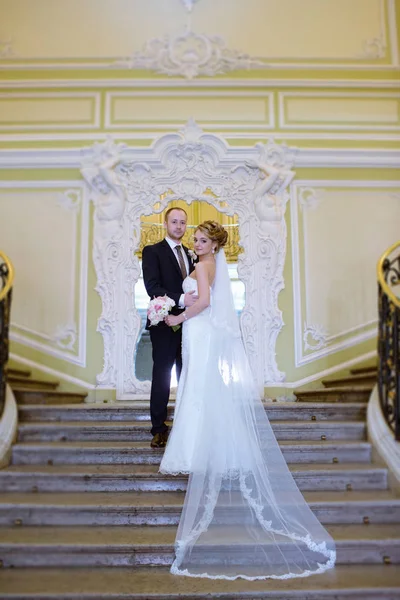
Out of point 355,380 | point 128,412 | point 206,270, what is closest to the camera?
point 206,270

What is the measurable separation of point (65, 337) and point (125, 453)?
2.48m

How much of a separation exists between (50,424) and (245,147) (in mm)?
3692

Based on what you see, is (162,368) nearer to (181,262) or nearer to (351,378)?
(181,262)

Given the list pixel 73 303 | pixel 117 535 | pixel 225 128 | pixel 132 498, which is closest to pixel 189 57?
pixel 225 128

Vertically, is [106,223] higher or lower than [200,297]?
higher

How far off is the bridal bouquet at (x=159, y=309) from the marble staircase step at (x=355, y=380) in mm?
2248

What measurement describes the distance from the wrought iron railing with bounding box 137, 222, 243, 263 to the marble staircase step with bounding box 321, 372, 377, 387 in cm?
260

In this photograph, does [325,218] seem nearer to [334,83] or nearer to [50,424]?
[334,83]

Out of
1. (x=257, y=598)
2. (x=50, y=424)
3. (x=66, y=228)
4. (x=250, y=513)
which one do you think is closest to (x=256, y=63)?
(x=66, y=228)

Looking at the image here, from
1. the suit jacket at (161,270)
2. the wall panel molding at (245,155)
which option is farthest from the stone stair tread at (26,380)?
the wall panel molding at (245,155)

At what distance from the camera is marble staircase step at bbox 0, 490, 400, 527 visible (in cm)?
318

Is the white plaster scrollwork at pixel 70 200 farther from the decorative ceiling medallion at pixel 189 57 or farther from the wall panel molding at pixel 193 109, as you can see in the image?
the decorative ceiling medallion at pixel 189 57

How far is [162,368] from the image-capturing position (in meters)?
3.81

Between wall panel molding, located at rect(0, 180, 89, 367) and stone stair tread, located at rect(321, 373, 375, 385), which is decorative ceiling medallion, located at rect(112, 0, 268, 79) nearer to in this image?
wall panel molding, located at rect(0, 180, 89, 367)
